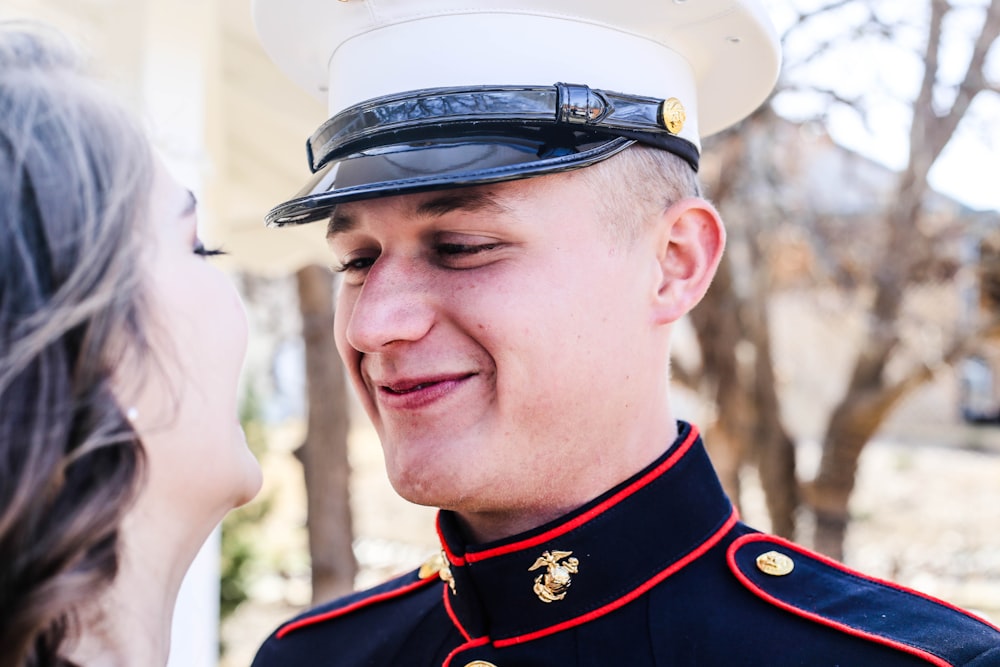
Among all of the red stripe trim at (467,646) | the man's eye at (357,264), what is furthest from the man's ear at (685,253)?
the red stripe trim at (467,646)

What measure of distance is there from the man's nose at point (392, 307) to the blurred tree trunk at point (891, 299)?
4.09 meters

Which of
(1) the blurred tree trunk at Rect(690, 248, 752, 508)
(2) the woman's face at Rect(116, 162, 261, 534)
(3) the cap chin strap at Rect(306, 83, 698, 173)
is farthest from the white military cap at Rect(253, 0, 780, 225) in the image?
(1) the blurred tree trunk at Rect(690, 248, 752, 508)

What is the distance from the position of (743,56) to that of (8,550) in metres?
1.48

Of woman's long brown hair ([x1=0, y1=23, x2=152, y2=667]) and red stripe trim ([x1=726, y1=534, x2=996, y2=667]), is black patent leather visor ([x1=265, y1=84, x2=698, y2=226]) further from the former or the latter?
red stripe trim ([x1=726, y1=534, x2=996, y2=667])

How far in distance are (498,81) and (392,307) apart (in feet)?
1.35

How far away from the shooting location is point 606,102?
162cm

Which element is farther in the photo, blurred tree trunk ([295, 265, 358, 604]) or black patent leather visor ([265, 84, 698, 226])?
blurred tree trunk ([295, 265, 358, 604])

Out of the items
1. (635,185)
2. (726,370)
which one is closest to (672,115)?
(635,185)

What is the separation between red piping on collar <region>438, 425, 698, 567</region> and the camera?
1.60 metres

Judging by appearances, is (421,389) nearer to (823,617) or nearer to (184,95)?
(823,617)

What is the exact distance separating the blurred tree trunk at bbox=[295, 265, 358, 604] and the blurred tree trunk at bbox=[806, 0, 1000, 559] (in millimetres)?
2964

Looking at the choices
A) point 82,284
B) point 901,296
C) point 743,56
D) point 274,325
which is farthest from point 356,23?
A: point 274,325

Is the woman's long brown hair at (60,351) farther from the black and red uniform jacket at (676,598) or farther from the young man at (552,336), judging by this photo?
the black and red uniform jacket at (676,598)

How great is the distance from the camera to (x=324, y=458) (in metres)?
6.08
